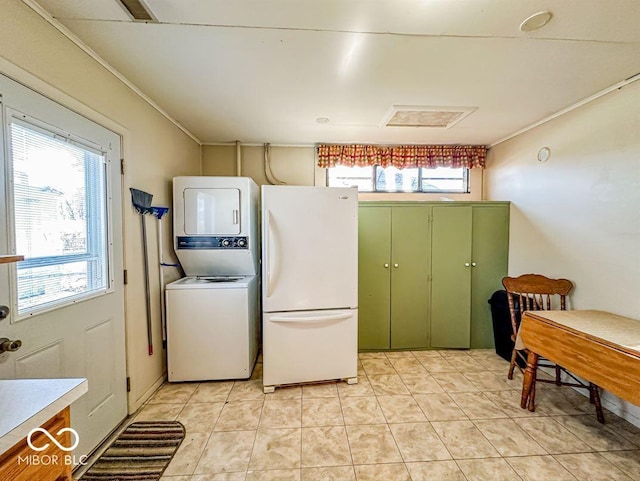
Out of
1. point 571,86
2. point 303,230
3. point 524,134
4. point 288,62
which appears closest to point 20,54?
point 288,62

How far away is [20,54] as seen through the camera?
1.27 metres

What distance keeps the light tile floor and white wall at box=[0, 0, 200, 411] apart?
0.51 m

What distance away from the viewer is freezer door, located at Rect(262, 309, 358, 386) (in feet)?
7.82

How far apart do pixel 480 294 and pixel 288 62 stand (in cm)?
303

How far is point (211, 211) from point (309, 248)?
3.32 ft

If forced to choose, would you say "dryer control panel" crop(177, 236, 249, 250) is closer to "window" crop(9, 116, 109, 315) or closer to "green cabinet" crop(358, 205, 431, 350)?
"window" crop(9, 116, 109, 315)

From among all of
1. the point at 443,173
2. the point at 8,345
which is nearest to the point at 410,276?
the point at 443,173

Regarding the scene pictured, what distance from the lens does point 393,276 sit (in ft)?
10.3

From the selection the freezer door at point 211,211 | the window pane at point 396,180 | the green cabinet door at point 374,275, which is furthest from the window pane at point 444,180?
the freezer door at point 211,211

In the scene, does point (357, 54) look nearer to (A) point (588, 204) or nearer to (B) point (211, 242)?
(B) point (211, 242)

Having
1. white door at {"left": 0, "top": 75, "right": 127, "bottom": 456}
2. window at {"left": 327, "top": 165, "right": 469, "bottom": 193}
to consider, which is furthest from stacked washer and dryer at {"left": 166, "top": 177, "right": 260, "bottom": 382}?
window at {"left": 327, "top": 165, "right": 469, "bottom": 193}

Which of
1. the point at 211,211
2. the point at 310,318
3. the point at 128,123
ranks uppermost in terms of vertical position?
the point at 128,123

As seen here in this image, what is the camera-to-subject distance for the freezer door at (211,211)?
8.48 feet

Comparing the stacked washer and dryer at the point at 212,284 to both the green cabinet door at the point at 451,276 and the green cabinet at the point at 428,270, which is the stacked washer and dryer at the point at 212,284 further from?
the green cabinet door at the point at 451,276
